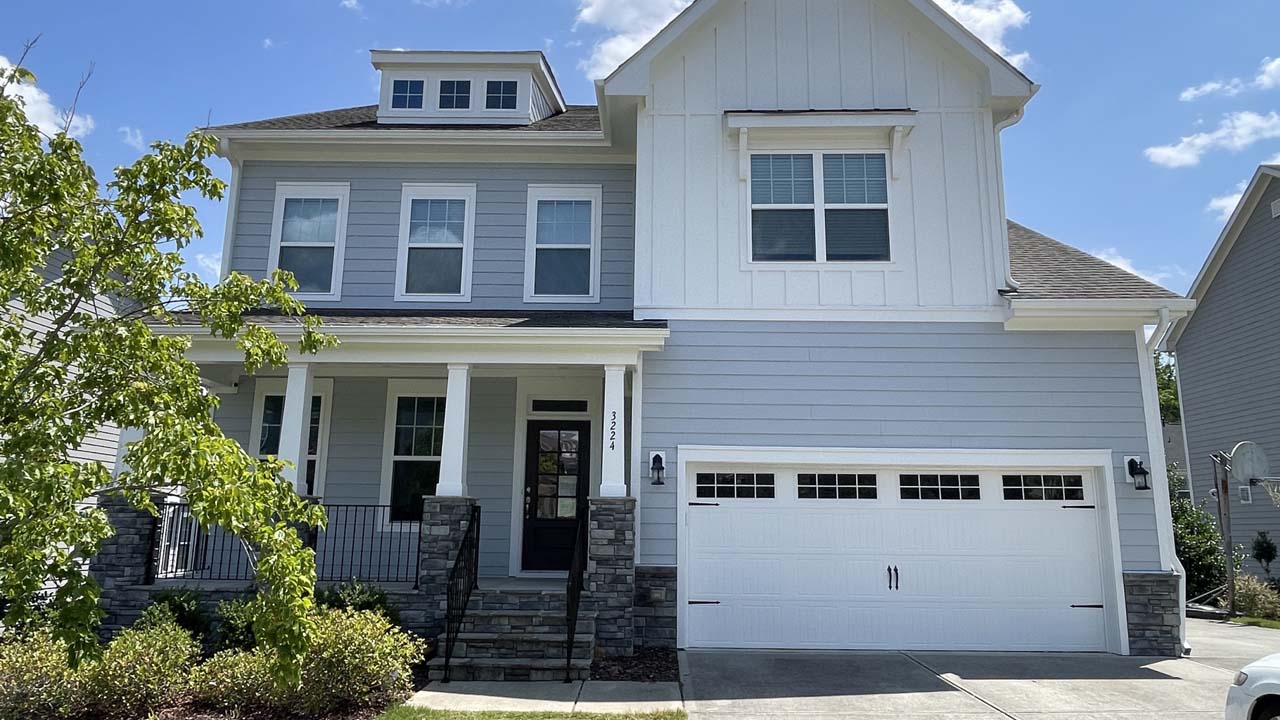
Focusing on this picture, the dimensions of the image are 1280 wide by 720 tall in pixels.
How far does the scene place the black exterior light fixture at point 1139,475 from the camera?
9.51 meters

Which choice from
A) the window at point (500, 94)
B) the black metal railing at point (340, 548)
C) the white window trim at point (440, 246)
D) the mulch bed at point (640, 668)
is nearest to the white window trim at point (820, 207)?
the white window trim at point (440, 246)

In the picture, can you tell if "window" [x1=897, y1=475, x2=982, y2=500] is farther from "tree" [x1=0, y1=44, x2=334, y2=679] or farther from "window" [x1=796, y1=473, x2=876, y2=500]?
"tree" [x1=0, y1=44, x2=334, y2=679]

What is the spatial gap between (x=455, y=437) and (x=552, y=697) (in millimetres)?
3242

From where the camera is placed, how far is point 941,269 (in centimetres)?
1008

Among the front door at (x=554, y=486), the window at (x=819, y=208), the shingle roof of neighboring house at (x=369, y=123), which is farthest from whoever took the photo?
the shingle roof of neighboring house at (x=369, y=123)

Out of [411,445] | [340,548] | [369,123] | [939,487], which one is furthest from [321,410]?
[939,487]

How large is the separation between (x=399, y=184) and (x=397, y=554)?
5072 mm

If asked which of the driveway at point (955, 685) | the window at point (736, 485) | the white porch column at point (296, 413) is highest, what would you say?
the white porch column at point (296, 413)

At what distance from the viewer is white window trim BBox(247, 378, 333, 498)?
11.1 meters

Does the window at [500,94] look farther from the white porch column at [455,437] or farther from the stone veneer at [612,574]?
the stone veneer at [612,574]

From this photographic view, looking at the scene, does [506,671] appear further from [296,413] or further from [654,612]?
[296,413]

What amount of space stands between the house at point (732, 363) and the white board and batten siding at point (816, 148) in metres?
0.04

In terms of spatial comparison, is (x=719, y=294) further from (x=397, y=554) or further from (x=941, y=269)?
(x=397, y=554)

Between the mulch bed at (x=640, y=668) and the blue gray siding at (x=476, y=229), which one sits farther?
the blue gray siding at (x=476, y=229)
